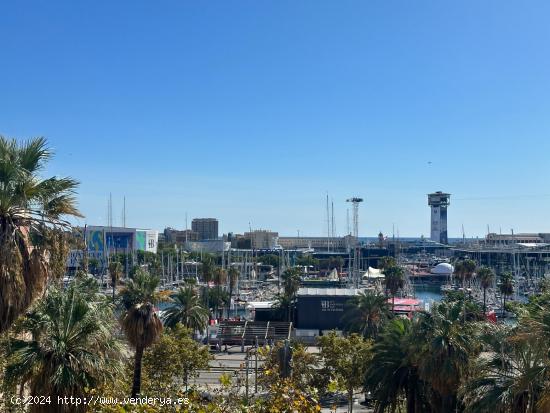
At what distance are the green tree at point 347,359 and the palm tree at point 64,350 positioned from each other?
50.2 ft

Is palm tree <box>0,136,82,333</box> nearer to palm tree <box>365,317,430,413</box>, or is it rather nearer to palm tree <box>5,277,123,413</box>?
palm tree <box>5,277,123,413</box>

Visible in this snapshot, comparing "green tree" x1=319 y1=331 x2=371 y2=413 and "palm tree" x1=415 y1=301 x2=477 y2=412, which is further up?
"palm tree" x1=415 y1=301 x2=477 y2=412

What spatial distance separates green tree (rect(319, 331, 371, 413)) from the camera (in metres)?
25.2

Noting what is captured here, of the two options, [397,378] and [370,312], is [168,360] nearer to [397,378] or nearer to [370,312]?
[397,378]

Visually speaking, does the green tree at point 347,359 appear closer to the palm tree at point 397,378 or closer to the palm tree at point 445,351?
the palm tree at point 397,378

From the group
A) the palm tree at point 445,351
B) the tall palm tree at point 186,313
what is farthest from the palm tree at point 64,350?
the tall palm tree at point 186,313

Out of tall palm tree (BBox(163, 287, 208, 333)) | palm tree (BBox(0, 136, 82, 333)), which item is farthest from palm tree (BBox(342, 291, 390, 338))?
palm tree (BBox(0, 136, 82, 333))

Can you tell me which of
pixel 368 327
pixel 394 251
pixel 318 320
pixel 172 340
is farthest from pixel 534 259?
pixel 172 340

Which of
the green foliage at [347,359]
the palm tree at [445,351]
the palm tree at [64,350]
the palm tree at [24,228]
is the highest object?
the palm tree at [24,228]

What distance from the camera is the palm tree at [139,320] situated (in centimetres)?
2062

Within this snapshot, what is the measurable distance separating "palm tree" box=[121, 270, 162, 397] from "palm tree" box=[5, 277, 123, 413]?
9.18 m

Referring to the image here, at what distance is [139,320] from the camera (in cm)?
2072

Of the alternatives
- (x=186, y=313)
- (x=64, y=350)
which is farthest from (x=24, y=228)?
(x=186, y=313)

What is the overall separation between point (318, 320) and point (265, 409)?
4828cm
